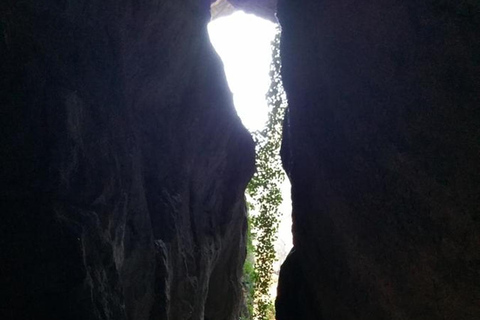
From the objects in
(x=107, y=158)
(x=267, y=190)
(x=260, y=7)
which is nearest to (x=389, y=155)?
(x=107, y=158)

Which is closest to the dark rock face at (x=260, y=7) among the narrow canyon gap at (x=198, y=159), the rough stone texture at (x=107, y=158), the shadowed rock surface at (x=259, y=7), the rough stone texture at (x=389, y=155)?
the shadowed rock surface at (x=259, y=7)

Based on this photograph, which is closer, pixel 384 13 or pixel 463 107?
pixel 463 107

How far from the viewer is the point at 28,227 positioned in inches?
136

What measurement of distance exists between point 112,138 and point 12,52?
1.30 meters

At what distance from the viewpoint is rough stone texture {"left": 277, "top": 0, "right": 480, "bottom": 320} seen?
4.03m

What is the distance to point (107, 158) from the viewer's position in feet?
14.9

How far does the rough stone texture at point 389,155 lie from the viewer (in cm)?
403

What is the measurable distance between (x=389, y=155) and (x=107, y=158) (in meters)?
3.15

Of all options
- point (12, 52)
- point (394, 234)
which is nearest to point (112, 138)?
point (12, 52)

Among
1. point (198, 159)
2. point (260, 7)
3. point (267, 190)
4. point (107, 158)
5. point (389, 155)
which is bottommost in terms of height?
point (107, 158)

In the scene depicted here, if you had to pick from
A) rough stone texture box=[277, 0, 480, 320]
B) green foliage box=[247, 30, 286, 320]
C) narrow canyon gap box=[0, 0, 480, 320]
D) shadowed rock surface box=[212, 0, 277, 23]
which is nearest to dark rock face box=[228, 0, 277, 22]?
shadowed rock surface box=[212, 0, 277, 23]

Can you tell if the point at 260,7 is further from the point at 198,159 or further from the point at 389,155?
the point at 389,155

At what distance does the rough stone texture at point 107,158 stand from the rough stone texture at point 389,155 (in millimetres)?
1964

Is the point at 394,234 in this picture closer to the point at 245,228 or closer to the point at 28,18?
the point at 28,18
